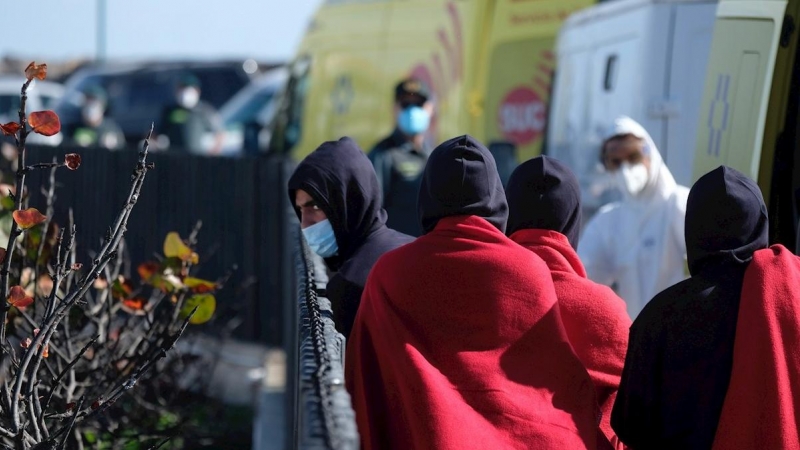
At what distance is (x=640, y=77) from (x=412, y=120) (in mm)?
1293

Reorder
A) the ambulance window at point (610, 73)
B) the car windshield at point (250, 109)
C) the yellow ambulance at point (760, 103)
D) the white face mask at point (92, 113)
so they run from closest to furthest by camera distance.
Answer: the yellow ambulance at point (760, 103)
the ambulance window at point (610, 73)
the white face mask at point (92, 113)
the car windshield at point (250, 109)

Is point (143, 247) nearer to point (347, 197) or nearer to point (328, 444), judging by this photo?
point (347, 197)

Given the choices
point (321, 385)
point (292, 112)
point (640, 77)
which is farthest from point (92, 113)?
point (321, 385)

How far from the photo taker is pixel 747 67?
5.80 m

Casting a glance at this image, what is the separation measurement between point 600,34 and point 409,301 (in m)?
5.08

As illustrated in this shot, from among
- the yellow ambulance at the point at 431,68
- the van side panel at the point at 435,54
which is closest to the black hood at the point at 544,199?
the yellow ambulance at the point at 431,68

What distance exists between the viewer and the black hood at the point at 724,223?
3432 millimetres

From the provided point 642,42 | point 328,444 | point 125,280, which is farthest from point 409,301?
point 642,42

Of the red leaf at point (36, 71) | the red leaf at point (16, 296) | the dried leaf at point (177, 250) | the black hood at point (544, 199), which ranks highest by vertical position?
the red leaf at point (36, 71)

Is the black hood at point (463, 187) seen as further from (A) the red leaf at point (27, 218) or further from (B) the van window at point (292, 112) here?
(B) the van window at point (292, 112)

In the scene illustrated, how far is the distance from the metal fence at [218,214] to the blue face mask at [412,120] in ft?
3.43

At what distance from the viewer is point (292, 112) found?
521 inches

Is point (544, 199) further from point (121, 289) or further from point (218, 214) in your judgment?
point (218, 214)

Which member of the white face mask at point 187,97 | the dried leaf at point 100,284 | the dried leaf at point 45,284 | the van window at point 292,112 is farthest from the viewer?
the white face mask at point 187,97
